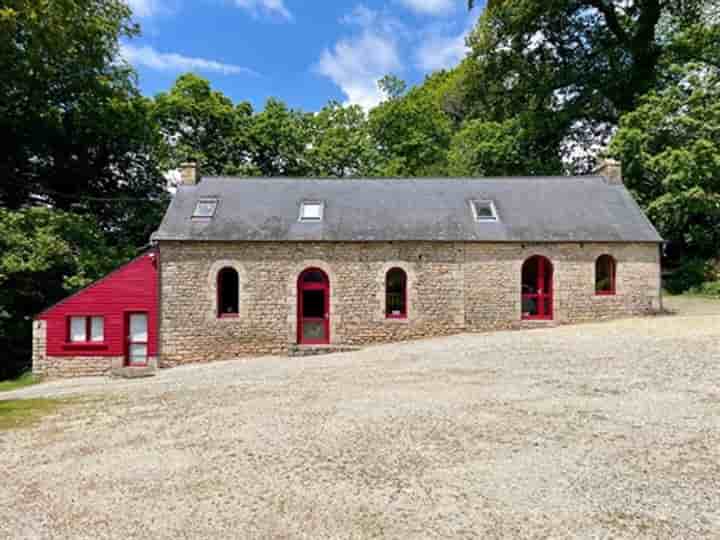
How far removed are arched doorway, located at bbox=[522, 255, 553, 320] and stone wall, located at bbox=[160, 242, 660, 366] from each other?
0.24m

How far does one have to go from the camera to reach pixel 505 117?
84.2 feet

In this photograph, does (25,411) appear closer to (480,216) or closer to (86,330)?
(86,330)

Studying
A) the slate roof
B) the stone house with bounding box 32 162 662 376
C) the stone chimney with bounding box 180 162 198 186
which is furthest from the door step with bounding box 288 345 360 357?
the stone chimney with bounding box 180 162 198 186

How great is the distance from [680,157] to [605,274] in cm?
659

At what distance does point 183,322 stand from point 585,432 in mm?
11477

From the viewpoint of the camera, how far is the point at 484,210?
1452cm

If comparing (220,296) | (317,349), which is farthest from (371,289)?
(220,296)

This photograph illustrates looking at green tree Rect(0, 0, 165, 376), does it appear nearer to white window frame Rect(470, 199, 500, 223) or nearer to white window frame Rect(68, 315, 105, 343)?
white window frame Rect(68, 315, 105, 343)

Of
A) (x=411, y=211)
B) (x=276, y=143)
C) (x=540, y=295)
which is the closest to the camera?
(x=540, y=295)

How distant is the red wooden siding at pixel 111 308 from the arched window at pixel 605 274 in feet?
47.0

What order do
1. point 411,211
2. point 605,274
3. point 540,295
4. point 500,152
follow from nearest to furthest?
point 540,295 < point 605,274 < point 411,211 < point 500,152

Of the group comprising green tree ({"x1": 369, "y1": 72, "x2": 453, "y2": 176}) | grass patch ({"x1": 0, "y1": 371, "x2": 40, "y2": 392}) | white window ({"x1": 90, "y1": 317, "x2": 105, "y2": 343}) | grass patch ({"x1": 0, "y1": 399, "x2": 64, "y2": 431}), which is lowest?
grass patch ({"x1": 0, "y1": 371, "x2": 40, "y2": 392})

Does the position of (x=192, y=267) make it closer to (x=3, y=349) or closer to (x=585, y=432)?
(x=3, y=349)

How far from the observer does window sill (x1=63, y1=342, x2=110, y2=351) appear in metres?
13.9
